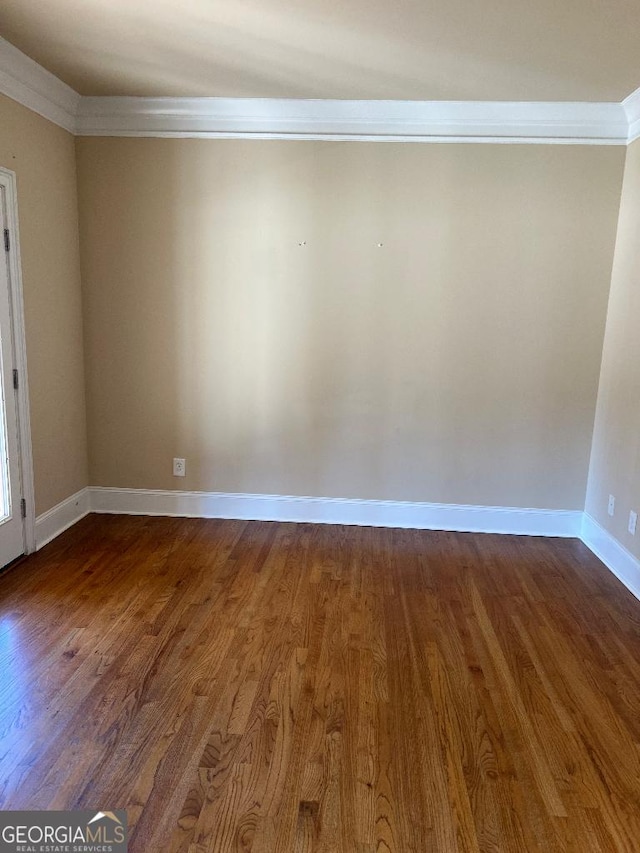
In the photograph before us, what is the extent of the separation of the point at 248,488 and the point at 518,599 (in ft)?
→ 6.27

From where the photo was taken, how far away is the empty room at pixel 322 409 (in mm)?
2014

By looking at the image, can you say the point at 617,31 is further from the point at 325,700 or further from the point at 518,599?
the point at 325,700

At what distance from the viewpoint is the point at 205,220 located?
12.3ft

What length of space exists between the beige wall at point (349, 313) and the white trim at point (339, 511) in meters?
0.08

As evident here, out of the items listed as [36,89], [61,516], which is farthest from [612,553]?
[36,89]

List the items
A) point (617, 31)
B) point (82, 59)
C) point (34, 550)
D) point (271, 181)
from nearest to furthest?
point (617, 31) → point (82, 59) → point (34, 550) → point (271, 181)

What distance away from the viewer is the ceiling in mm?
2396

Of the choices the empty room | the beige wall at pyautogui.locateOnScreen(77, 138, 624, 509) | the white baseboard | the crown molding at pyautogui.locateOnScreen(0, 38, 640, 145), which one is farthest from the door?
the crown molding at pyautogui.locateOnScreen(0, 38, 640, 145)

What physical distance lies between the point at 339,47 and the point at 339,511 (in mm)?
2717

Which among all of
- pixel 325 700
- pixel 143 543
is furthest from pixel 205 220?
pixel 325 700

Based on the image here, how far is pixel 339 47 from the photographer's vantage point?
273 centimetres

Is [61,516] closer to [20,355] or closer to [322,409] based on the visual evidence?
[20,355]

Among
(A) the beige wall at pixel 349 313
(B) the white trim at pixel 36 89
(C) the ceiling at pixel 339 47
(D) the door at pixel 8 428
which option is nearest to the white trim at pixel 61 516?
(D) the door at pixel 8 428

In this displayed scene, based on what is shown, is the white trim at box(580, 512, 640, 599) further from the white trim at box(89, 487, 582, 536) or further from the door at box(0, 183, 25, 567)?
the door at box(0, 183, 25, 567)
